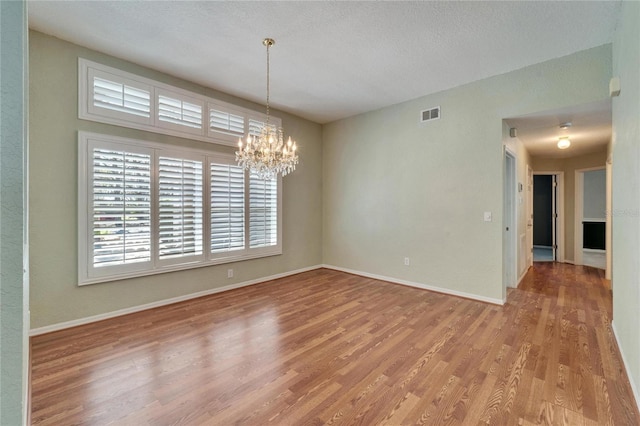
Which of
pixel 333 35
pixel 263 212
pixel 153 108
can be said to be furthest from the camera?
pixel 263 212

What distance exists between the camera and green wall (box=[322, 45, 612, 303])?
360 cm

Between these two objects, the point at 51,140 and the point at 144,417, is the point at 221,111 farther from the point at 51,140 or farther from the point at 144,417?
the point at 144,417

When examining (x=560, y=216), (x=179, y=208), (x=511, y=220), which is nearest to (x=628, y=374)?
(x=511, y=220)

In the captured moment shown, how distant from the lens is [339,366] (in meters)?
2.42

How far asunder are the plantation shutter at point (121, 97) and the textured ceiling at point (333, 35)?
359 mm

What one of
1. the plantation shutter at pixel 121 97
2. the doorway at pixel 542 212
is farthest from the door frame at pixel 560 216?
the plantation shutter at pixel 121 97

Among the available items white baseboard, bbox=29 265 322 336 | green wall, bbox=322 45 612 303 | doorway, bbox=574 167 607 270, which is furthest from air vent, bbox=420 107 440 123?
doorway, bbox=574 167 607 270

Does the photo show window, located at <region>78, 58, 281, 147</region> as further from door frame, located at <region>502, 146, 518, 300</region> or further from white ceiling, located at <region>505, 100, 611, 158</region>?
door frame, located at <region>502, 146, 518, 300</region>

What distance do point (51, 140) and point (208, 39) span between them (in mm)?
2007

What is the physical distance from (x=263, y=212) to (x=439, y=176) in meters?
3.01

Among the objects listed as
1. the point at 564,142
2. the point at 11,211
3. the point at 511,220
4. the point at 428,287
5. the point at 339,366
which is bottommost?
the point at 339,366

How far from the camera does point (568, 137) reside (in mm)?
4816

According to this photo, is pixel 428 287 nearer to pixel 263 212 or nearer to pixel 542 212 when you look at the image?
pixel 263 212

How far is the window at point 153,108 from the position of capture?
3279mm
